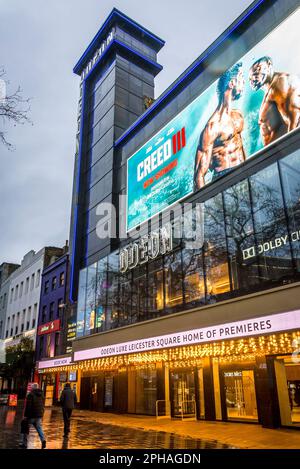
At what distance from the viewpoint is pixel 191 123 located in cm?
2192

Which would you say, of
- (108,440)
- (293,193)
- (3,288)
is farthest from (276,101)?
(3,288)

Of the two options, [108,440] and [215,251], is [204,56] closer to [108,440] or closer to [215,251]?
[215,251]

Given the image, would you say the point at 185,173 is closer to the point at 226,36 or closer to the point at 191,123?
the point at 191,123

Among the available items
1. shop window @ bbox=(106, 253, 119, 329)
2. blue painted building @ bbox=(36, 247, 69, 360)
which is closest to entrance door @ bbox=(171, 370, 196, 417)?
shop window @ bbox=(106, 253, 119, 329)

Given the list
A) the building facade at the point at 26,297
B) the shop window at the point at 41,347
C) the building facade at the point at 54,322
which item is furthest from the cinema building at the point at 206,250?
the building facade at the point at 26,297

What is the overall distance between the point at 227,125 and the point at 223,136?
0.54 m

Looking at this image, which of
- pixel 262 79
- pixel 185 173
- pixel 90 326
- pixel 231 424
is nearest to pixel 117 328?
pixel 90 326

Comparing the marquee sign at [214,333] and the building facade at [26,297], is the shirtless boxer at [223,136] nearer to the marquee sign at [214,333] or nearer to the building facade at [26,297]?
the marquee sign at [214,333]

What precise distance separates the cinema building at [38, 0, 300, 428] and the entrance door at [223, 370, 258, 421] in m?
0.06

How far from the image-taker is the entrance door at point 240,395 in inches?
723

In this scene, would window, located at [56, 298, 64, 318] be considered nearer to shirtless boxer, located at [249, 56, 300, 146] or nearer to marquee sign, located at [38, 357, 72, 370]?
marquee sign, located at [38, 357, 72, 370]

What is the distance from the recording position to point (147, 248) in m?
23.5

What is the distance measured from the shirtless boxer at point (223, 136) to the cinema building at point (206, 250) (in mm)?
70

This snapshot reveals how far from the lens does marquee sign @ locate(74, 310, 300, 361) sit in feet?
42.1
